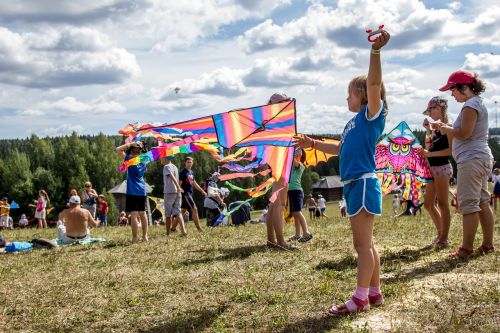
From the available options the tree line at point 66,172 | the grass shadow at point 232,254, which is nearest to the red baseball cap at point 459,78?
the grass shadow at point 232,254

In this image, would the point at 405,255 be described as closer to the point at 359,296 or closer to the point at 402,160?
the point at 359,296

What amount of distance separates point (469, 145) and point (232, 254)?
362cm

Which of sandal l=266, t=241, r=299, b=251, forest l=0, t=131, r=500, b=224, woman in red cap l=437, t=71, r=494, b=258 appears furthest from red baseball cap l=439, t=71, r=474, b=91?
forest l=0, t=131, r=500, b=224

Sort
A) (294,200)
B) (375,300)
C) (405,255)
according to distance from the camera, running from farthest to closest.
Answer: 1. (294,200)
2. (405,255)
3. (375,300)

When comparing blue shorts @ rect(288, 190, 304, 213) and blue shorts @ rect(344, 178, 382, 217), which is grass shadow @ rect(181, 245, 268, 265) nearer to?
blue shorts @ rect(288, 190, 304, 213)

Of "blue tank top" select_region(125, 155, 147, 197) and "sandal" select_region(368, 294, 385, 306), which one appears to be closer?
"sandal" select_region(368, 294, 385, 306)

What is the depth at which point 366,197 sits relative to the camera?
13.2ft

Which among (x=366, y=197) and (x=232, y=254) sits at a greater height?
(x=366, y=197)

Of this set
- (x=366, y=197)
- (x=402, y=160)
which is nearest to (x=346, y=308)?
A: (x=366, y=197)

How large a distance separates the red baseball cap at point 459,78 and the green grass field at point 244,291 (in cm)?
206

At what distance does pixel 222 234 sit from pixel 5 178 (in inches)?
2439

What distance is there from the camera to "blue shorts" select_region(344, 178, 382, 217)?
4.01 m

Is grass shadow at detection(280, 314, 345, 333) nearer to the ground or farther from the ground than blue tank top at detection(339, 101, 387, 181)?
nearer to the ground

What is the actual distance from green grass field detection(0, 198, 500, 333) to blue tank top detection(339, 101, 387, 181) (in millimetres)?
1202
